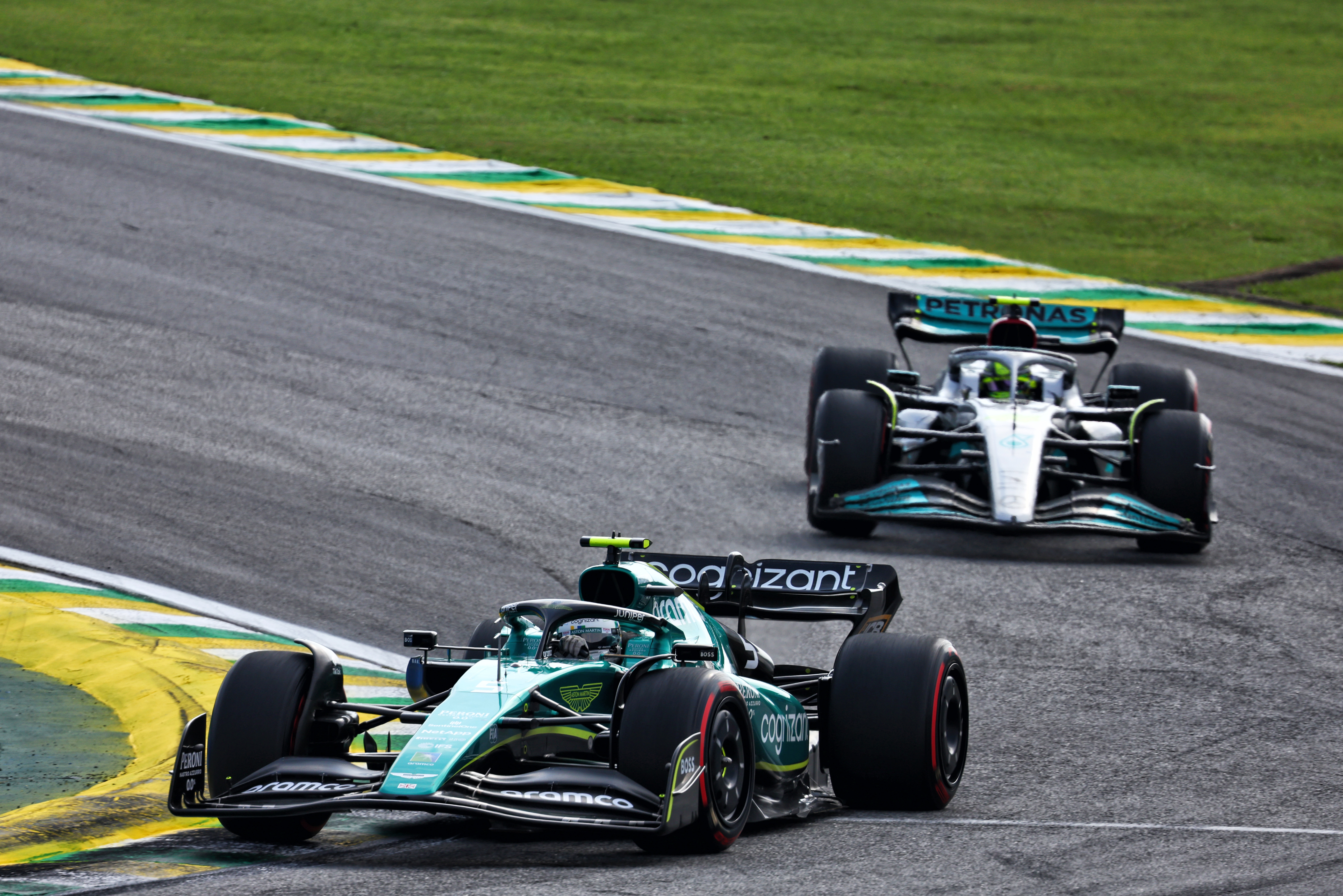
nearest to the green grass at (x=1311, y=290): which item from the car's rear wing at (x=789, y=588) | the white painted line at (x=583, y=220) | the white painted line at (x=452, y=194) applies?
the white painted line at (x=583, y=220)

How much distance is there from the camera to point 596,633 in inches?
300

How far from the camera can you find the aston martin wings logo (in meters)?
7.24

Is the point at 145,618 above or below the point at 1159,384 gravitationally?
below

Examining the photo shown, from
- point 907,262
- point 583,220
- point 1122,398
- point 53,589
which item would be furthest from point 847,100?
point 53,589

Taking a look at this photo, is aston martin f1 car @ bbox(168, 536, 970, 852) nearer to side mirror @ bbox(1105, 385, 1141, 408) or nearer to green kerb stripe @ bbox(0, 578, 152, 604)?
green kerb stripe @ bbox(0, 578, 152, 604)

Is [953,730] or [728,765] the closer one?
[728,765]

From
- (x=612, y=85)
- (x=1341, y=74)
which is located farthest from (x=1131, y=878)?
(x=1341, y=74)

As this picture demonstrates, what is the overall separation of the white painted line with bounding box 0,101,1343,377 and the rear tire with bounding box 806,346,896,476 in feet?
16.3

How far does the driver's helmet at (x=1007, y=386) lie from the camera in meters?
14.4

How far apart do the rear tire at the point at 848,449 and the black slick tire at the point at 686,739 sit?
268 inches

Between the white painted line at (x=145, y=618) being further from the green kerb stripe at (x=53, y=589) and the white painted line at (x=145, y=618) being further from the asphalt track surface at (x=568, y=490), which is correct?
the asphalt track surface at (x=568, y=490)

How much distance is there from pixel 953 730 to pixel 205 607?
17.9 ft

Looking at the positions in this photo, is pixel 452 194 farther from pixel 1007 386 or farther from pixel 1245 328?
pixel 1007 386

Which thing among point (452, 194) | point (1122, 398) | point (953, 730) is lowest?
point (953, 730)
